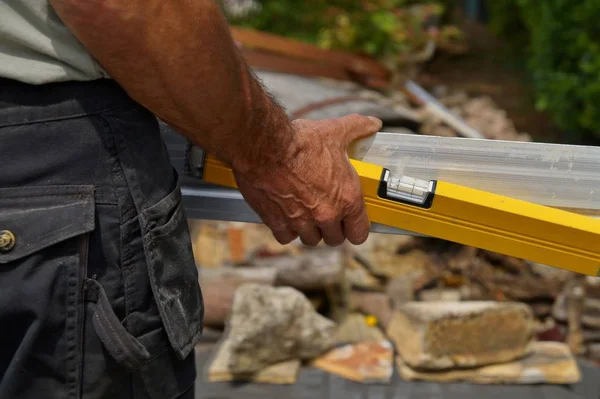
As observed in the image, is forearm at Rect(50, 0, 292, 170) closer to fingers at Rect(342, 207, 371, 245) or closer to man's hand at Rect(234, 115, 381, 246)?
man's hand at Rect(234, 115, 381, 246)

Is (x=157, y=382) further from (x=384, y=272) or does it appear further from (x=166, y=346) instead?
(x=384, y=272)

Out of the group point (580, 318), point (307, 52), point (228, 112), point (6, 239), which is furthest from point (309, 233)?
point (307, 52)

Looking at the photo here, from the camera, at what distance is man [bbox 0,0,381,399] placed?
108 centimetres

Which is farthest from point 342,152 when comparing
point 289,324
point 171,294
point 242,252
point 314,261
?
point 242,252

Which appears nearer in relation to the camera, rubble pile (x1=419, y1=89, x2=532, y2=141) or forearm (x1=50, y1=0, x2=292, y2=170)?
forearm (x1=50, y1=0, x2=292, y2=170)

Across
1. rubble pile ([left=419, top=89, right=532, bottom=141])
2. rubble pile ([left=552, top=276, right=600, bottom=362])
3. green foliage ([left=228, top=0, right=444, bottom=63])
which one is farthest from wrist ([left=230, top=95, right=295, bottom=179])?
green foliage ([left=228, top=0, right=444, bottom=63])

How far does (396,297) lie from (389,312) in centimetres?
20

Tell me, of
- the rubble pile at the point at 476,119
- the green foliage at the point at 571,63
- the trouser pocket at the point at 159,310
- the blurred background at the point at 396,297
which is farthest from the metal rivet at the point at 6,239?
the green foliage at the point at 571,63

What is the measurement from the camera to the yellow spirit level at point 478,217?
131cm

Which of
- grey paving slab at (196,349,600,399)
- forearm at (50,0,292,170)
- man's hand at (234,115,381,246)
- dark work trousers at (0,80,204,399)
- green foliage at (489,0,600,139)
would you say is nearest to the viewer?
forearm at (50,0,292,170)

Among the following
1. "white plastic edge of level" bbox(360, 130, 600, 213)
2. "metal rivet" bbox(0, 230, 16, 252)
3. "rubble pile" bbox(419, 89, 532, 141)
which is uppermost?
"white plastic edge of level" bbox(360, 130, 600, 213)

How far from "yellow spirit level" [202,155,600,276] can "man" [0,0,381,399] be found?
3.6 inches

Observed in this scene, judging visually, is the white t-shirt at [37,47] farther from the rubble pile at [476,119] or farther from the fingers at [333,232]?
the rubble pile at [476,119]

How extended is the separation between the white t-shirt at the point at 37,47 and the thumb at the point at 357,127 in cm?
48
